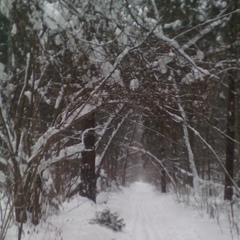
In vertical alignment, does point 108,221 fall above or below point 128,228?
above

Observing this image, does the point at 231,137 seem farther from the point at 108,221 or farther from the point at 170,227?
the point at 108,221

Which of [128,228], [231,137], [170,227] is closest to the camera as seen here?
[128,228]

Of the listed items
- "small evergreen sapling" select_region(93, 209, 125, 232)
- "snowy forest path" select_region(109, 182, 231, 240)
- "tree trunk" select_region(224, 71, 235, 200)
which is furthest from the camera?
"tree trunk" select_region(224, 71, 235, 200)

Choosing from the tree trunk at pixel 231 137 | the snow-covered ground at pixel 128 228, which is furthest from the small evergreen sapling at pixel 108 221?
the tree trunk at pixel 231 137

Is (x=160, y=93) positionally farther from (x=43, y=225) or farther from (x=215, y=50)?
(x=43, y=225)

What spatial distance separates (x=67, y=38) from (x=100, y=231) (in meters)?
4.78

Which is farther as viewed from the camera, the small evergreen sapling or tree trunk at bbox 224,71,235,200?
tree trunk at bbox 224,71,235,200

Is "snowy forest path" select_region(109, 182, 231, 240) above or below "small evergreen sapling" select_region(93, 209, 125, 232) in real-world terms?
below

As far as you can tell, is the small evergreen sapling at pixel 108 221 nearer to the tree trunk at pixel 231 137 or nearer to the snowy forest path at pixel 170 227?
the snowy forest path at pixel 170 227

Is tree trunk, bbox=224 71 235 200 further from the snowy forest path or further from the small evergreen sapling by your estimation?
the small evergreen sapling

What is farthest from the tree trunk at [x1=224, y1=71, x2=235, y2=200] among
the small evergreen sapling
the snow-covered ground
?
the small evergreen sapling

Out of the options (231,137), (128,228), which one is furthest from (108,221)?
(231,137)

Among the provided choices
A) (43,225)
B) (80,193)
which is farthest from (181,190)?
(43,225)

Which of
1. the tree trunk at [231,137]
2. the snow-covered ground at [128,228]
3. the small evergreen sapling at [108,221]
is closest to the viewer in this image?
the snow-covered ground at [128,228]
